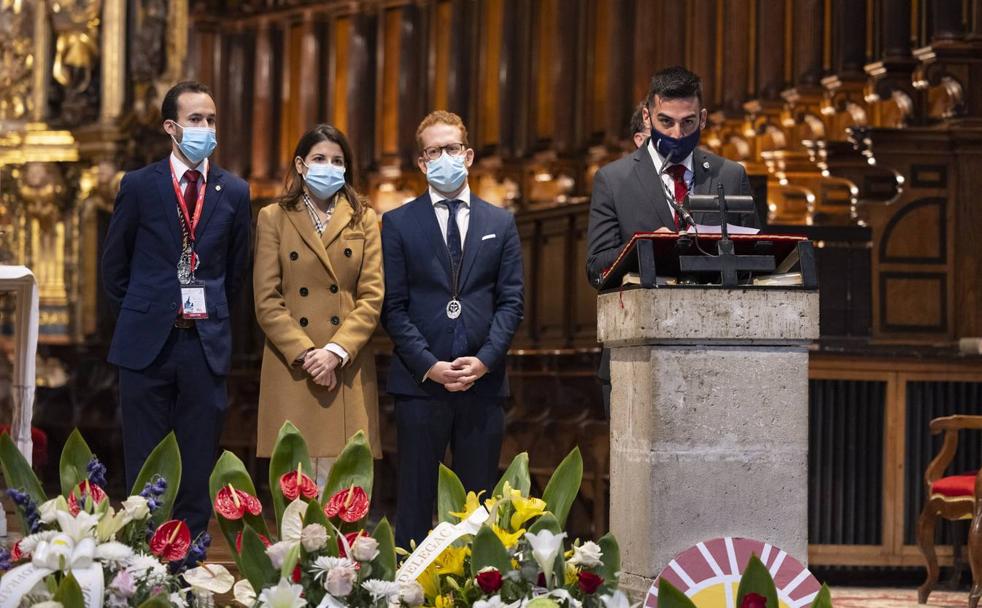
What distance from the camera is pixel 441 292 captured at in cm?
529

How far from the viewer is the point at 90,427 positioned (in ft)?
40.8

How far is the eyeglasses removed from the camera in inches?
209

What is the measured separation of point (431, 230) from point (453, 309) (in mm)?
252

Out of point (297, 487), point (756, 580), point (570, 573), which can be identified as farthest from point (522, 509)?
point (756, 580)

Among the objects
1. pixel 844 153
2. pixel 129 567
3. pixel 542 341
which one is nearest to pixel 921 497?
pixel 844 153

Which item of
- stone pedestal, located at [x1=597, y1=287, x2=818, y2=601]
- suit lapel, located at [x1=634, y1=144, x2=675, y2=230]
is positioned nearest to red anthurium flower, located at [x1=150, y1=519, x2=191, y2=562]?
stone pedestal, located at [x1=597, y1=287, x2=818, y2=601]

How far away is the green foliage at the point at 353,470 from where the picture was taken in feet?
12.8

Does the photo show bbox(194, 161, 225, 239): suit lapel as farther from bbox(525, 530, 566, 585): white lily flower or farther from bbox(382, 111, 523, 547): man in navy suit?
bbox(525, 530, 566, 585): white lily flower

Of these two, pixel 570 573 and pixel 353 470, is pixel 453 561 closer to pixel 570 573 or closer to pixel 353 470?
pixel 570 573

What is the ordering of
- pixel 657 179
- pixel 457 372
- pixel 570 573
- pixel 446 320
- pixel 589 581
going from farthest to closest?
1. pixel 446 320
2. pixel 457 372
3. pixel 657 179
4. pixel 570 573
5. pixel 589 581

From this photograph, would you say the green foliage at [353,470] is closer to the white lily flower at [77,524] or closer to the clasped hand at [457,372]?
the white lily flower at [77,524]

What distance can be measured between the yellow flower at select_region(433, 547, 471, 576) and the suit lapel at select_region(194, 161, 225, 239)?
76.2 inches

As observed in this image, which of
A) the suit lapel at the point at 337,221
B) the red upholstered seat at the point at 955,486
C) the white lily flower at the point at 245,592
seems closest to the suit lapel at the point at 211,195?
the suit lapel at the point at 337,221

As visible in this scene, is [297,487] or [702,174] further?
[702,174]
